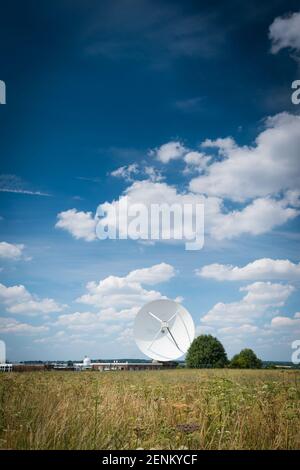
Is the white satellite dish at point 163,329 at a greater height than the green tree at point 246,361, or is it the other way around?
the white satellite dish at point 163,329

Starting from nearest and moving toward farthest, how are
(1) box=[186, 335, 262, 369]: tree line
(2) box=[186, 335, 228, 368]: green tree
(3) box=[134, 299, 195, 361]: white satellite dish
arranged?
(3) box=[134, 299, 195, 361]: white satellite dish → (1) box=[186, 335, 262, 369]: tree line → (2) box=[186, 335, 228, 368]: green tree

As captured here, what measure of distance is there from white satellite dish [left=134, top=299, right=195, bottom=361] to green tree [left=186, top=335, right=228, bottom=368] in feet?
143

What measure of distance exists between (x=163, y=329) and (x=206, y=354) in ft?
154

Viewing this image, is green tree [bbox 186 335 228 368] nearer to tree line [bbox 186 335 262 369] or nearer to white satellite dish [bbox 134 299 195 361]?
tree line [bbox 186 335 262 369]

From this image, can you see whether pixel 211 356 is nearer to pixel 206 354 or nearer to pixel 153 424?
pixel 206 354

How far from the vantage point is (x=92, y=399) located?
7.41 metres

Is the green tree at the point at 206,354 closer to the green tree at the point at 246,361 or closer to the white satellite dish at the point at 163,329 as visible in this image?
the green tree at the point at 246,361

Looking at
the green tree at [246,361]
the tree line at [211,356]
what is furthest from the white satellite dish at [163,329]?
the tree line at [211,356]

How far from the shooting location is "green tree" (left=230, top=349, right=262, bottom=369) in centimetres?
6831

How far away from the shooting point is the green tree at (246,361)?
6831cm

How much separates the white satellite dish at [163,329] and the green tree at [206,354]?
4351cm

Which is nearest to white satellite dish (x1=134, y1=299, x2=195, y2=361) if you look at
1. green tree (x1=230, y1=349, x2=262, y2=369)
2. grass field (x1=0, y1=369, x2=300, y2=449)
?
grass field (x1=0, y1=369, x2=300, y2=449)

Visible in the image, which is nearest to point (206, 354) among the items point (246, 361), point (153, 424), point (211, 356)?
point (211, 356)
